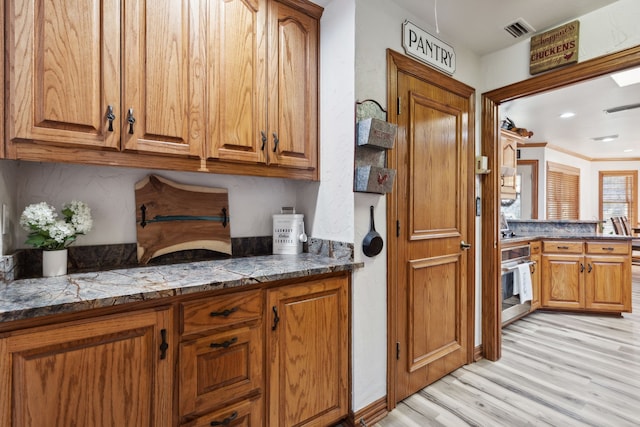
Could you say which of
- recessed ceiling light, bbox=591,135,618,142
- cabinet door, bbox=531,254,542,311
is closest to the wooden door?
cabinet door, bbox=531,254,542,311

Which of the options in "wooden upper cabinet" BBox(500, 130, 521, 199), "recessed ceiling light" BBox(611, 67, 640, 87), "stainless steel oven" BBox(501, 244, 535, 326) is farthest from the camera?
"wooden upper cabinet" BBox(500, 130, 521, 199)

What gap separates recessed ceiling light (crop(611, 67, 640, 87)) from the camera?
2.93 meters

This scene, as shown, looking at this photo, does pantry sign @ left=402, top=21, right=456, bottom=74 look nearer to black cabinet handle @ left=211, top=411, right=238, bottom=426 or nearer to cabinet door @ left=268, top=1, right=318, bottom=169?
cabinet door @ left=268, top=1, right=318, bottom=169

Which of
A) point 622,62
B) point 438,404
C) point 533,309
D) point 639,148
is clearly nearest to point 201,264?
point 438,404

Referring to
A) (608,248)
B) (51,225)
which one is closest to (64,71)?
(51,225)

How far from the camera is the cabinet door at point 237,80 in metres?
1.54

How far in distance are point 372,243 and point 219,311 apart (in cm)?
86

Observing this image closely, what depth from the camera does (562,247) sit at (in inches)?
146

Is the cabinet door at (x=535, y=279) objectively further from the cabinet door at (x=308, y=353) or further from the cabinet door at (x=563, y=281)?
the cabinet door at (x=308, y=353)

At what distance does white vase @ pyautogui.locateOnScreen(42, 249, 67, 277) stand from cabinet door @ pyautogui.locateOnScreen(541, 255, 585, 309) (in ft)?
14.6

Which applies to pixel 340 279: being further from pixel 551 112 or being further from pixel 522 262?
pixel 551 112

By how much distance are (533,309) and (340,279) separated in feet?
10.1

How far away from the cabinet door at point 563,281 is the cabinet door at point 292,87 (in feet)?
11.2

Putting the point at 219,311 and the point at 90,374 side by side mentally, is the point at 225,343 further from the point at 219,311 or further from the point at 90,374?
the point at 90,374
